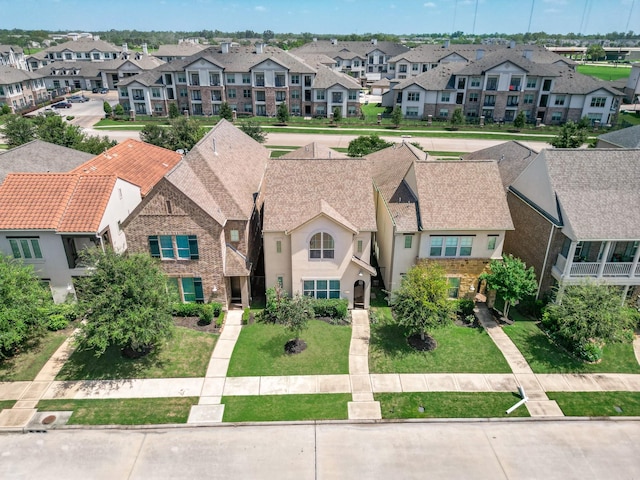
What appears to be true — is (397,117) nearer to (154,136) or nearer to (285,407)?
(154,136)

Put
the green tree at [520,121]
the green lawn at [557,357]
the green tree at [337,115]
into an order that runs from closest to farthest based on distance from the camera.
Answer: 1. the green lawn at [557,357]
2. the green tree at [520,121]
3. the green tree at [337,115]

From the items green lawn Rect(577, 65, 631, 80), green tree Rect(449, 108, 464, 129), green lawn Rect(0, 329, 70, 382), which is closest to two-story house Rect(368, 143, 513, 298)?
green lawn Rect(0, 329, 70, 382)

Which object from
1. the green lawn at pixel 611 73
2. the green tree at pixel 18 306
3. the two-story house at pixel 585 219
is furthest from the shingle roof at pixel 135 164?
the green lawn at pixel 611 73

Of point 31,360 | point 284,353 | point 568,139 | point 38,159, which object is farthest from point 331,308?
point 568,139

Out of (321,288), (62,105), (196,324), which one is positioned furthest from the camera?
(62,105)

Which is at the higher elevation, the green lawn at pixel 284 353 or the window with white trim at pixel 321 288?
the window with white trim at pixel 321 288

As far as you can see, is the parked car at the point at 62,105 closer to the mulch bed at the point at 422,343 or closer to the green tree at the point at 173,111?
the green tree at the point at 173,111

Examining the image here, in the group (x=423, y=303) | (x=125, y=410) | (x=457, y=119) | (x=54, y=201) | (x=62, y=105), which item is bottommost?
(x=125, y=410)
